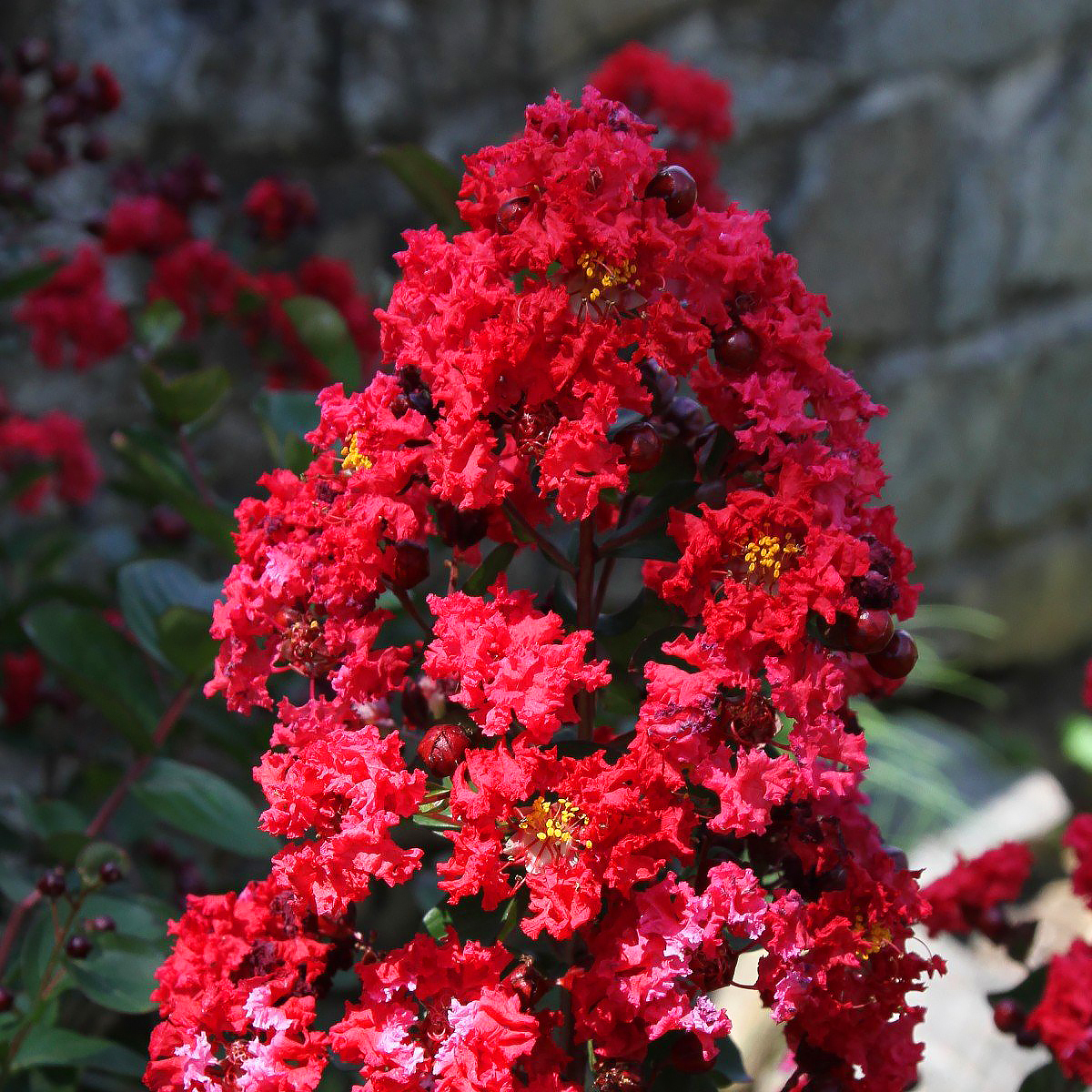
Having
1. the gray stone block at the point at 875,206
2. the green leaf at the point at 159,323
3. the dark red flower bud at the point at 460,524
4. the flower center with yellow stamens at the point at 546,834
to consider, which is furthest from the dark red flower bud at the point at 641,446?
the gray stone block at the point at 875,206

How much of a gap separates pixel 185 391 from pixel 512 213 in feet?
2.12

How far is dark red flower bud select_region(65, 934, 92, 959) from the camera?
36.2 inches

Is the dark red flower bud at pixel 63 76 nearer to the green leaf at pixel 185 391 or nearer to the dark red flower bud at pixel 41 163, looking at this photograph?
the dark red flower bud at pixel 41 163

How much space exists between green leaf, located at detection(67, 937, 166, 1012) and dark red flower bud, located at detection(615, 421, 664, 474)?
0.54 m

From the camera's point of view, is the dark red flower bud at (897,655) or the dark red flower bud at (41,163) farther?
the dark red flower bud at (41,163)

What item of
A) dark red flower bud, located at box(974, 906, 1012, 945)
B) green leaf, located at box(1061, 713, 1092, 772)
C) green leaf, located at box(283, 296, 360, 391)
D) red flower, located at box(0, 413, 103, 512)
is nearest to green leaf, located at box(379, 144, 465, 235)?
A: green leaf, located at box(283, 296, 360, 391)

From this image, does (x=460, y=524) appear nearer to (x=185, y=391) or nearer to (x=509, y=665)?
(x=509, y=665)

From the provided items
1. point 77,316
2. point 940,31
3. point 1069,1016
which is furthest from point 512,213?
point 940,31

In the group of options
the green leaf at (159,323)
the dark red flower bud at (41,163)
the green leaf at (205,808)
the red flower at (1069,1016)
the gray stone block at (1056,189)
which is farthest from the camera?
the gray stone block at (1056,189)

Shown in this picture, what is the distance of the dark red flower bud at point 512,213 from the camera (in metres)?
0.72

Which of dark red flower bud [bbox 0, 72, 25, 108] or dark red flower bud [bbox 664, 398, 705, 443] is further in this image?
dark red flower bud [bbox 0, 72, 25, 108]

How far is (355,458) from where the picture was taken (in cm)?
75

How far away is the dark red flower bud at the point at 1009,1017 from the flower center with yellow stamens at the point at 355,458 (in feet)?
2.26

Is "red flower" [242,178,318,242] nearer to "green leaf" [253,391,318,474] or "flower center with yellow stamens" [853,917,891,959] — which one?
"green leaf" [253,391,318,474]
